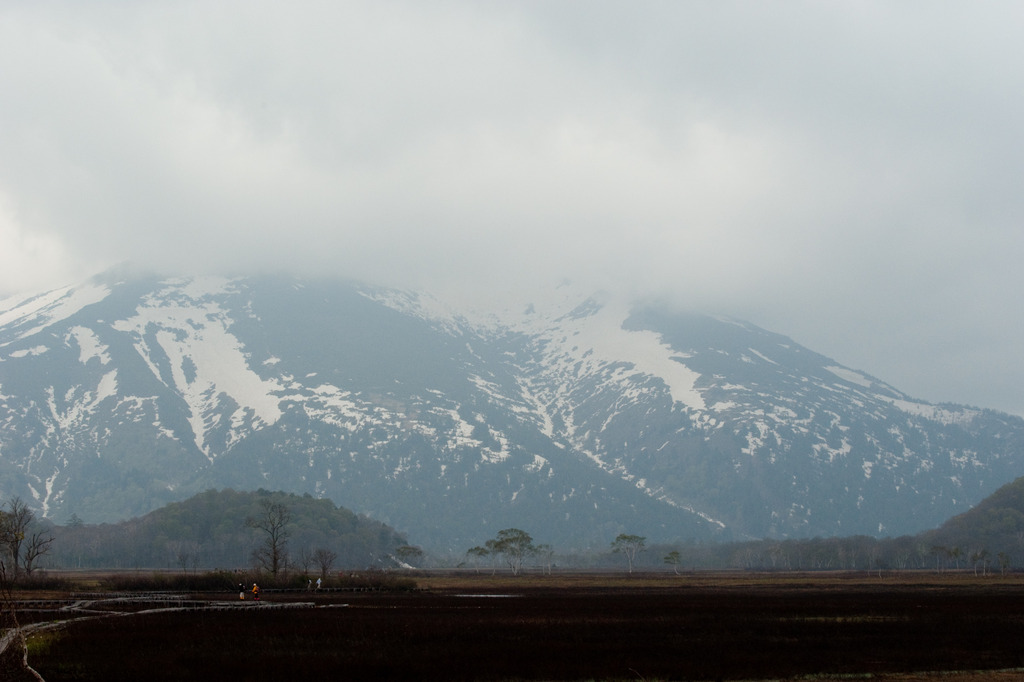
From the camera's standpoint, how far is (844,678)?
42.7m

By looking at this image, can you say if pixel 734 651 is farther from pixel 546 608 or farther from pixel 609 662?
pixel 546 608

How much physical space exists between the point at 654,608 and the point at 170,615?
4144 centimetres

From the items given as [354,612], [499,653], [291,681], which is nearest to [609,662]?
[499,653]

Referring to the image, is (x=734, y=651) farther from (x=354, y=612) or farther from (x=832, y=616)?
(x=354, y=612)

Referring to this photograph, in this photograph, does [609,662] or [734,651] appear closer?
[609,662]

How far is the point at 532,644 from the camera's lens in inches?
2181

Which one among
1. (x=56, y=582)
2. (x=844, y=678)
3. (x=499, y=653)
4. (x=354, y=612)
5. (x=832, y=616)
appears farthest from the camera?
(x=56, y=582)

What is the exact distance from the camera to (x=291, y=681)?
141ft

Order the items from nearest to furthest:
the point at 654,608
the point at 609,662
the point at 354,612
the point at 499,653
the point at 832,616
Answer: the point at 609,662, the point at 499,653, the point at 832,616, the point at 354,612, the point at 654,608

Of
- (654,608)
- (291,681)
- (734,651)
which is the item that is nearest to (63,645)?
(291,681)

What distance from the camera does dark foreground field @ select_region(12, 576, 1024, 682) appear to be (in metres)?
45.6

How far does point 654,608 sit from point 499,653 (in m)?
38.5

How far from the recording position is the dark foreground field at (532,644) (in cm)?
4559

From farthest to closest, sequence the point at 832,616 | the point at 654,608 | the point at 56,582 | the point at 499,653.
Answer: the point at 56,582 → the point at 654,608 → the point at 832,616 → the point at 499,653
